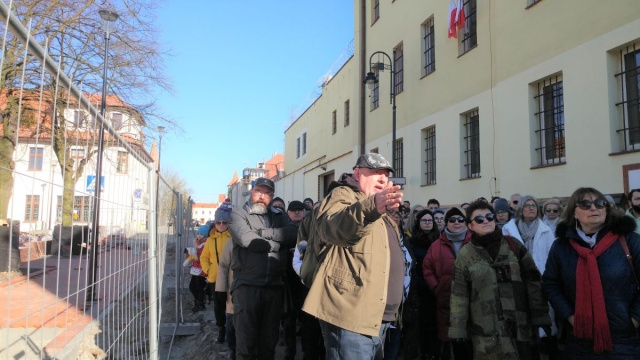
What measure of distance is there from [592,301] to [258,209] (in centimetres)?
288

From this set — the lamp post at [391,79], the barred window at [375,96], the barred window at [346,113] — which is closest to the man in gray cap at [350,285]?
the lamp post at [391,79]

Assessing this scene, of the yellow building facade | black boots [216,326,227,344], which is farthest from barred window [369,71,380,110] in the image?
black boots [216,326,227,344]

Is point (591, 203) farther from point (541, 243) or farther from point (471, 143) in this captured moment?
point (471, 143)

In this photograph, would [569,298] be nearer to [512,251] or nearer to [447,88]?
[512,251]

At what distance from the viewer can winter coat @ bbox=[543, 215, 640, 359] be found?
115 inches

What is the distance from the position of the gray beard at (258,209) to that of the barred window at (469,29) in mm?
7997

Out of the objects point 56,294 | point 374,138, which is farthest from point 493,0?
point 56,294

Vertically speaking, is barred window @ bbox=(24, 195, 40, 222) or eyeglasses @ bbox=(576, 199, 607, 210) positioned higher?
eyeglasses @ bbox=(576, 199, 607, 210)

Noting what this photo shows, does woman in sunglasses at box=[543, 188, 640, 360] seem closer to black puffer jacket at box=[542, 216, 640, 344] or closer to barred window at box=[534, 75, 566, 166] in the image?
black puffer jacket at box=[542, 216, 640, 344]

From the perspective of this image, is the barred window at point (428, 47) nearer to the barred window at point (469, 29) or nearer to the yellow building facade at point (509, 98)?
the yellow building facade at point (509, 98)

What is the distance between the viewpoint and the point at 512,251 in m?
3.62

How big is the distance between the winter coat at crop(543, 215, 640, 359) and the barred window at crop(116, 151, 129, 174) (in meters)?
3.16

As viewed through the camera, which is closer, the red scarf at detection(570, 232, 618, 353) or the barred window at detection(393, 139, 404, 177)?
the red scarf at detection(570, 232, 618, 353)

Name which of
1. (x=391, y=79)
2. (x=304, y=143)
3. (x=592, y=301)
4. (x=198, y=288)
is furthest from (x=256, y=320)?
(x=304, y=143)
